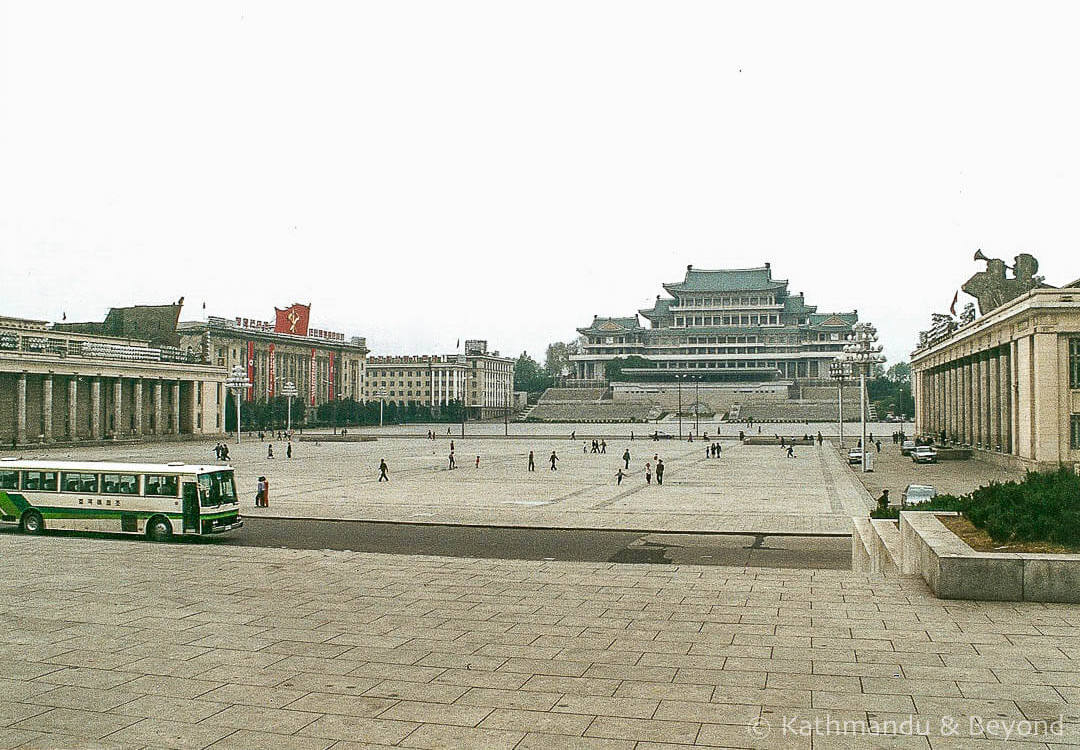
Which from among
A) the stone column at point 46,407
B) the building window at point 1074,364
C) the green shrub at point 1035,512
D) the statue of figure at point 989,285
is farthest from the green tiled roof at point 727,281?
the green shrub at point 1035,512

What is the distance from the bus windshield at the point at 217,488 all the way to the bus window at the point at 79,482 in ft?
9.63

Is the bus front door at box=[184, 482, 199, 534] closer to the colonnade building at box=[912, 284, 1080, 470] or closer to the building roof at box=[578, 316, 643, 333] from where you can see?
the colonnade building at box=[912, 284, 1080, 470]

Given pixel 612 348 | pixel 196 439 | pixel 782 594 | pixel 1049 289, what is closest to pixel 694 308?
pixel 612 348

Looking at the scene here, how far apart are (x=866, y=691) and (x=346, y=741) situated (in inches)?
177

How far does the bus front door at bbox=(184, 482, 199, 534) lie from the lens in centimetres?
2128

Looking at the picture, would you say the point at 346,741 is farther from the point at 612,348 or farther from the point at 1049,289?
the point at 612,348

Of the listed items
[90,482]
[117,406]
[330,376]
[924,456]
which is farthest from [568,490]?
[330,376]

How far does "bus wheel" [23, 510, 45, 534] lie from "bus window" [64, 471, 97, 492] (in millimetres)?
1073

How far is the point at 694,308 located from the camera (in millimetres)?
153875

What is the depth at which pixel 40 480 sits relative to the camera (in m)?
22.7

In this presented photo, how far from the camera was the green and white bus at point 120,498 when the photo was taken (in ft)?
70.4

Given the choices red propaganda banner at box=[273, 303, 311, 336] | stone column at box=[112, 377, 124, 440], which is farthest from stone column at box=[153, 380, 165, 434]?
red propaganda banner at box=[273, 303, 311, 336]

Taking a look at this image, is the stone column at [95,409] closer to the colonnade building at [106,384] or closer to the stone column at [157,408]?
the colonnade building at [106,384]

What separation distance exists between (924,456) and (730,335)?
102 m
